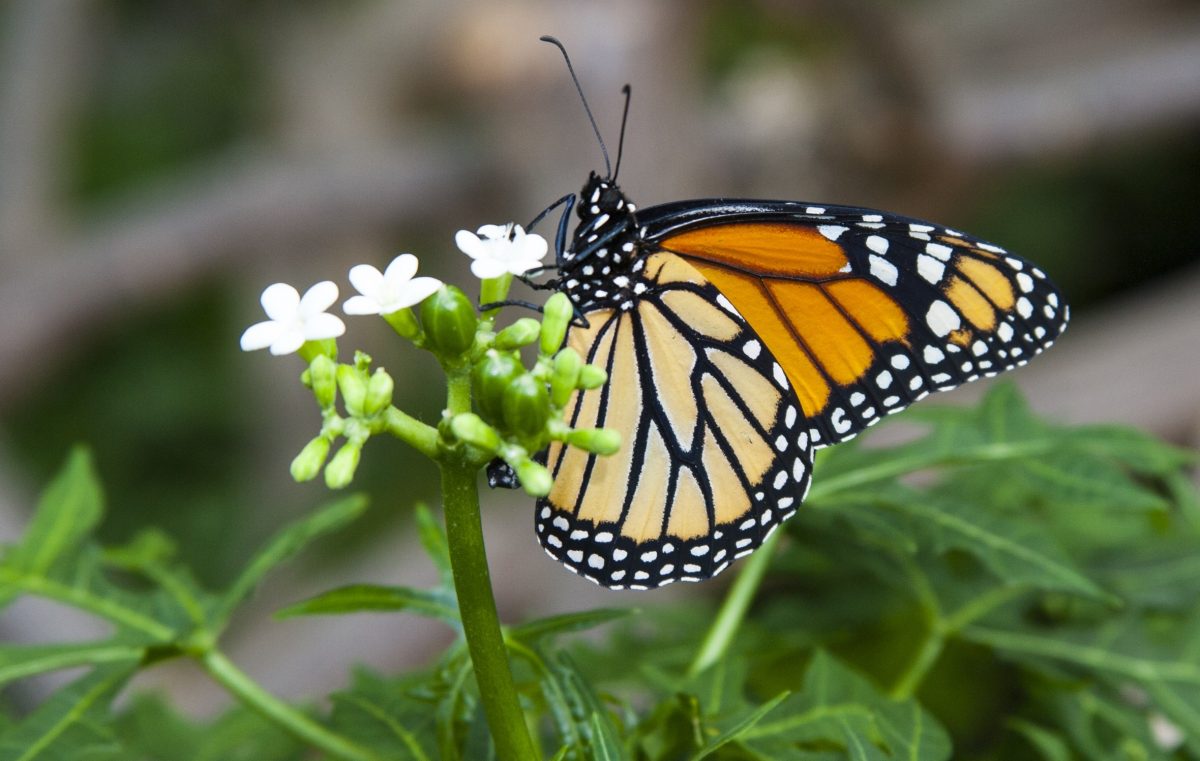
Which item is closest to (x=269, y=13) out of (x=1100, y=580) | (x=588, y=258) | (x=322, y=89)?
(x=322, y=89)

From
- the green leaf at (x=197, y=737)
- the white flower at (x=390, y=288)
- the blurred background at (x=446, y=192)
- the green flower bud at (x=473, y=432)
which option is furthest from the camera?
the blurred background at (x=446, y=192)

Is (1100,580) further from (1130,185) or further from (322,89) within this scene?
(1130,185)

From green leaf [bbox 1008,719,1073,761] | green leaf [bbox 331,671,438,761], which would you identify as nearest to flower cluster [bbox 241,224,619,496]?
green leaf [bbox 331,671,438,761]

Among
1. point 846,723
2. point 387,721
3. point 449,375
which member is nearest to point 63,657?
point 387,721

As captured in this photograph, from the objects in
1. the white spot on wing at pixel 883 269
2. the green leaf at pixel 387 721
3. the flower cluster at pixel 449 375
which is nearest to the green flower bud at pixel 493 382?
Answer: the flower cluster at pixel 449 375

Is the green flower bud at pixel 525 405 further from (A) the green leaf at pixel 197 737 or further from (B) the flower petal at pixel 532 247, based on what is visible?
(A) the green leaf at pixel 197 737

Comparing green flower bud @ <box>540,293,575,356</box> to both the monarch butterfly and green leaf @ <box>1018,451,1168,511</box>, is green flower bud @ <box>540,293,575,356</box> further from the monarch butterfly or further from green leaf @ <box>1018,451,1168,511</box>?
green leaf @ <box>1018,451,1168,511</box>
